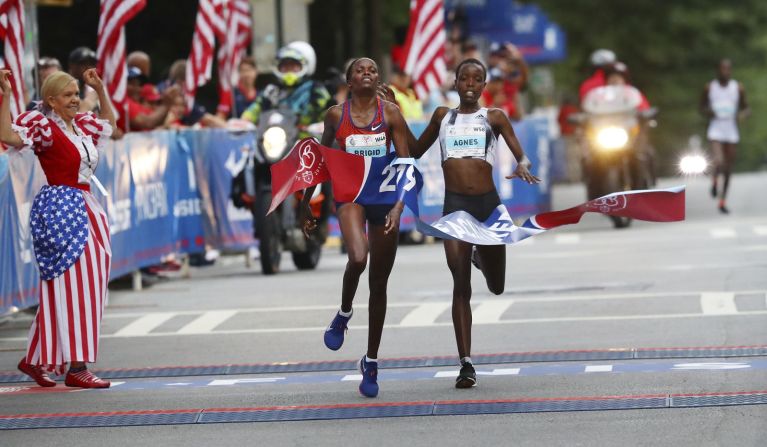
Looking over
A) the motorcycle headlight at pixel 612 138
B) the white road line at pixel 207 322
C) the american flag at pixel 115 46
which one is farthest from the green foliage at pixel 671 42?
the white road line at pixel 207 322

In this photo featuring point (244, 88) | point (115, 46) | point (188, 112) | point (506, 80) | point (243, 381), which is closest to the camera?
point (243, 381)

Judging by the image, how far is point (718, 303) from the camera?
1495cm

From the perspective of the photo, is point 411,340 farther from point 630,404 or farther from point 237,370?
point 630,404

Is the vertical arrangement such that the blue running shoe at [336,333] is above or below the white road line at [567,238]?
above

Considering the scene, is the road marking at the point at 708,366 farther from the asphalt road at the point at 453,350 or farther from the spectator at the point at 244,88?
the spectator at the point at 244,88

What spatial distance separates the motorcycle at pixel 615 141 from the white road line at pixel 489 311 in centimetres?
988

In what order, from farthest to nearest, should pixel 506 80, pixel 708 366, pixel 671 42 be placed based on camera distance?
1. pixel 671 42
2. pixel 506 80
3. pixel 708 366

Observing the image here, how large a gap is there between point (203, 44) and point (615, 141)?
595cm

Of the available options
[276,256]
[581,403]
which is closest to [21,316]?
[276,256]

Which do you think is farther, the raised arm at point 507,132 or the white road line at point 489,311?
the white road line at point 489,311

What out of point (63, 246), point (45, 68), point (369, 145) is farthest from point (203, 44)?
point (369, 145)

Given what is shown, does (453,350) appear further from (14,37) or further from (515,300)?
(14,37)

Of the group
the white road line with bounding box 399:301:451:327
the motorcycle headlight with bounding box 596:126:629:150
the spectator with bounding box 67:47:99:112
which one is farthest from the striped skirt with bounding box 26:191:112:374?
the motorcycle headlight with bounding box 596:126:629:150

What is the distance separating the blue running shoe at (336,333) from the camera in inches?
440
